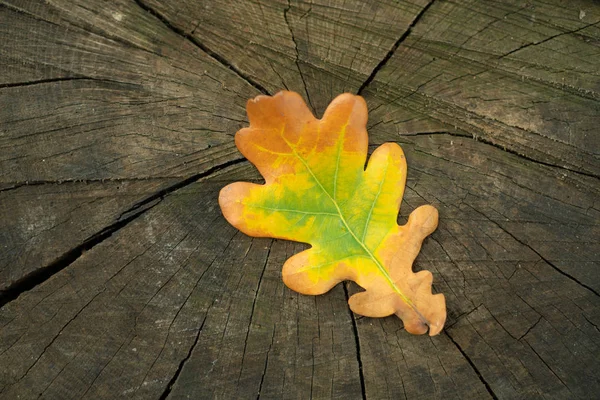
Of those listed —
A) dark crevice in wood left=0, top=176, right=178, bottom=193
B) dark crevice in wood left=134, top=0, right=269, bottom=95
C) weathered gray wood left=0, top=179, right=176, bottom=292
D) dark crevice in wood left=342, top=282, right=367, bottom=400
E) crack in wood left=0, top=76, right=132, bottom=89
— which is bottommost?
dark crevice in wood left=342, top=282, right=367, bottom=400

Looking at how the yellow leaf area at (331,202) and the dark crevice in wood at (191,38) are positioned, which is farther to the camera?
the dark crevice in wood at (191,38)

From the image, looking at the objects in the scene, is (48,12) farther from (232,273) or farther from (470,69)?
(470,69)

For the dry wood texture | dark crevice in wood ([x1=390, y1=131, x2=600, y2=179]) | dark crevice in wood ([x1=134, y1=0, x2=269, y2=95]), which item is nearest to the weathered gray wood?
the dry wood texture

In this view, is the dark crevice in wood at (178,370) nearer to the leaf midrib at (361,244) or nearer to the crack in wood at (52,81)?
the leaf midrib at (361,244)

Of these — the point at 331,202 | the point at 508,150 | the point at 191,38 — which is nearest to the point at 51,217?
the point at 191,38

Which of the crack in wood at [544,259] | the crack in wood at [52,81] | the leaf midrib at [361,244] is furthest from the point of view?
the crack in wood at [52,81]

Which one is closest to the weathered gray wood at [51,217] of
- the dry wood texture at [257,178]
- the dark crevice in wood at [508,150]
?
the dry wood texture at [257,178]

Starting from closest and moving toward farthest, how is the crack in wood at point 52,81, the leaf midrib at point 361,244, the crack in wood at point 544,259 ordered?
the leaf midrib at point 361,244 → the crack in wood at point 544,259 → the crack in wood at point 52,81

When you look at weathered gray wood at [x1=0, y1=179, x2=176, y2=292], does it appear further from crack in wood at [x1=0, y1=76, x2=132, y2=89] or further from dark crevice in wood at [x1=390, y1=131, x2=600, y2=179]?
dark crevice in wood at [x1=390, y1=131, x2=600, y2=179]
